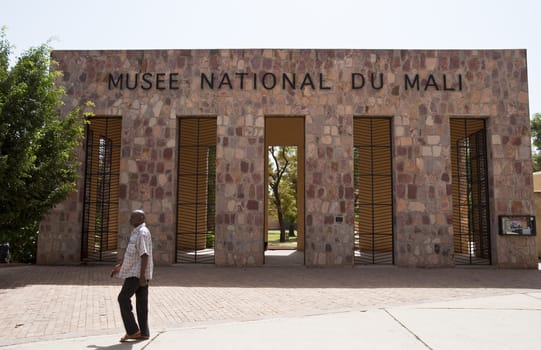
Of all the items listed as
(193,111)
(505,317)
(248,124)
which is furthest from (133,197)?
(505,317)

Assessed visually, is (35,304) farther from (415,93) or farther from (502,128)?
(502,128)

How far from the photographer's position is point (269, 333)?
5.53 m

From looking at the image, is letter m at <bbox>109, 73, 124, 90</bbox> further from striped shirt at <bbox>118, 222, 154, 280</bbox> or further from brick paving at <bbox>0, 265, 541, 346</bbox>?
striped shirt at <bbox>118, 222, 154, 280</bbox>

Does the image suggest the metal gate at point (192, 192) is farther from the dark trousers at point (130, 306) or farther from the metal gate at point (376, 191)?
the dark trousers at point (130, 306)

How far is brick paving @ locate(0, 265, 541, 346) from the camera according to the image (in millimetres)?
6406

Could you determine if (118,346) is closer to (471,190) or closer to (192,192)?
(192,192)

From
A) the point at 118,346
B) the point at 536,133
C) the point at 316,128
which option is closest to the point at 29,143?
the point at 118,346

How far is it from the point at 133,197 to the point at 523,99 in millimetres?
12519

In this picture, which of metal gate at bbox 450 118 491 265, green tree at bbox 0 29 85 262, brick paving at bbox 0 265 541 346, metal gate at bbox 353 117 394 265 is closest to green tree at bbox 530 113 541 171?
metal gate at bbox 450 118 491 265

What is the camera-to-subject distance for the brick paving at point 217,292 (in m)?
6.41

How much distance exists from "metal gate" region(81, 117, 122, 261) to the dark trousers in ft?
29.7

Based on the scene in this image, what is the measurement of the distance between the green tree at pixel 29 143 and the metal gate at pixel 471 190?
12046mm

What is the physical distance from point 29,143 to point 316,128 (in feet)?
25.7

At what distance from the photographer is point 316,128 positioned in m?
13.5
